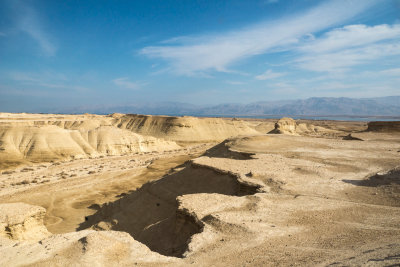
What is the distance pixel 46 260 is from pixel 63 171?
2306 cm

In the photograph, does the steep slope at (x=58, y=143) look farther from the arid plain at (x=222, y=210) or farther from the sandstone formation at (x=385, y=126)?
the sandstone formation at (x=385, y=126)

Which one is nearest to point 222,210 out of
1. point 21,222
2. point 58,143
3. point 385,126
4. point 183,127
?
point 21,222

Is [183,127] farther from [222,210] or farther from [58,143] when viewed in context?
[222,210]

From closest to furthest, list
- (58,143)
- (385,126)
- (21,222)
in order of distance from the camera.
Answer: (21,222)
(385,126)
(58,143)

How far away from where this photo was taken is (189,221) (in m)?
8.54

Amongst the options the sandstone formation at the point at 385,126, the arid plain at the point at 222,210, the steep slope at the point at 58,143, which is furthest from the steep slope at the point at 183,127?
the sandstone formation at the point at 385,126

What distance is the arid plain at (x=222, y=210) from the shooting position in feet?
19.6

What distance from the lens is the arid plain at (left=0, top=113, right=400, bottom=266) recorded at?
5977mm

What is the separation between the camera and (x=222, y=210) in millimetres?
8656

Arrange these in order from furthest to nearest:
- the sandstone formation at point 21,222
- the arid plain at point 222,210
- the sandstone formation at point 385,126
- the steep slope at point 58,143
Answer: the steep slope at point 58,143 < the sandstone formation at point 385,126 < the sandstone formation at point 21,222 < the arid plain at point 222,210

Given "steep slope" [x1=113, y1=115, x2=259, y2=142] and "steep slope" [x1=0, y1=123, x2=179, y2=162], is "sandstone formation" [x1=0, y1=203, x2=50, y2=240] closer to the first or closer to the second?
"steep slope" [x1=0, y1=123, x2=179, y2=162]

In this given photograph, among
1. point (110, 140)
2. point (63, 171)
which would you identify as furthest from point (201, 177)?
point (110, 140)

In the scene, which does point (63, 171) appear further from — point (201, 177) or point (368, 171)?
point (368, 171)

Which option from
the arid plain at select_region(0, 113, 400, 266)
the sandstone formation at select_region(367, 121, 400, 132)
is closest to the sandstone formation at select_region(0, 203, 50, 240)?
the arid plain at select_region(0, 113, 400, 266)
